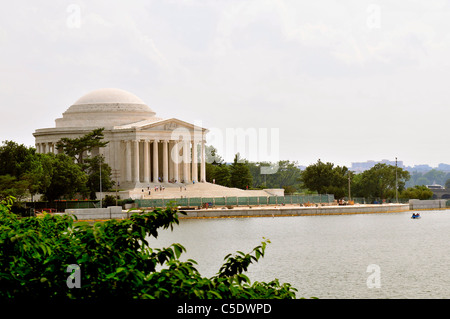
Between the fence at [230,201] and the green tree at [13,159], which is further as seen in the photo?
the fence at [230,201]

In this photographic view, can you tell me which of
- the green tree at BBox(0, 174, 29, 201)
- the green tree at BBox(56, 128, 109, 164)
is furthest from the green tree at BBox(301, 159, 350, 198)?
the green tree at BBox(0, 174, 29, 201)

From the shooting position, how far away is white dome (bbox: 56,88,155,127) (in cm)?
13988

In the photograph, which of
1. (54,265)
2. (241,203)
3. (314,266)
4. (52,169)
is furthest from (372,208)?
(54,265)

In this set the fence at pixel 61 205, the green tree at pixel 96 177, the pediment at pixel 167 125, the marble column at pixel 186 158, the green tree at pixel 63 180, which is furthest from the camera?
the marble column at pixel 186 158

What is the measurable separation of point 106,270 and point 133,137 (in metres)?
120

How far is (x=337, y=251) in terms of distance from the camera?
205ft

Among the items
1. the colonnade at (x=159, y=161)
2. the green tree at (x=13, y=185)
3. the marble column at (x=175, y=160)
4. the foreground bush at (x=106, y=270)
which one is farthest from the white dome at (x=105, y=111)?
the foreground bush at (x=106, y=270)

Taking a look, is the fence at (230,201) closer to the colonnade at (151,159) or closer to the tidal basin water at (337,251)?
the tidal basin water at (337,251)

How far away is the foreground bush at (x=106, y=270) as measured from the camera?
1502 centimetres

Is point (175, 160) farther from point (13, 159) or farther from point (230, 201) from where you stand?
point (13, 159)

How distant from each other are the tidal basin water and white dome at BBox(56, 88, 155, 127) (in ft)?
155

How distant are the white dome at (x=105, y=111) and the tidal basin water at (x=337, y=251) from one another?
47254 millimetres

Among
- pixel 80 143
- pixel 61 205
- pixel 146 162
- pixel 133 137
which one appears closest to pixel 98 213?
pixel 61 205

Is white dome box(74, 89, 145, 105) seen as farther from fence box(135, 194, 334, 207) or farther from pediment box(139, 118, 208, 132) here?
fence box(135, 194, 334, 207)
